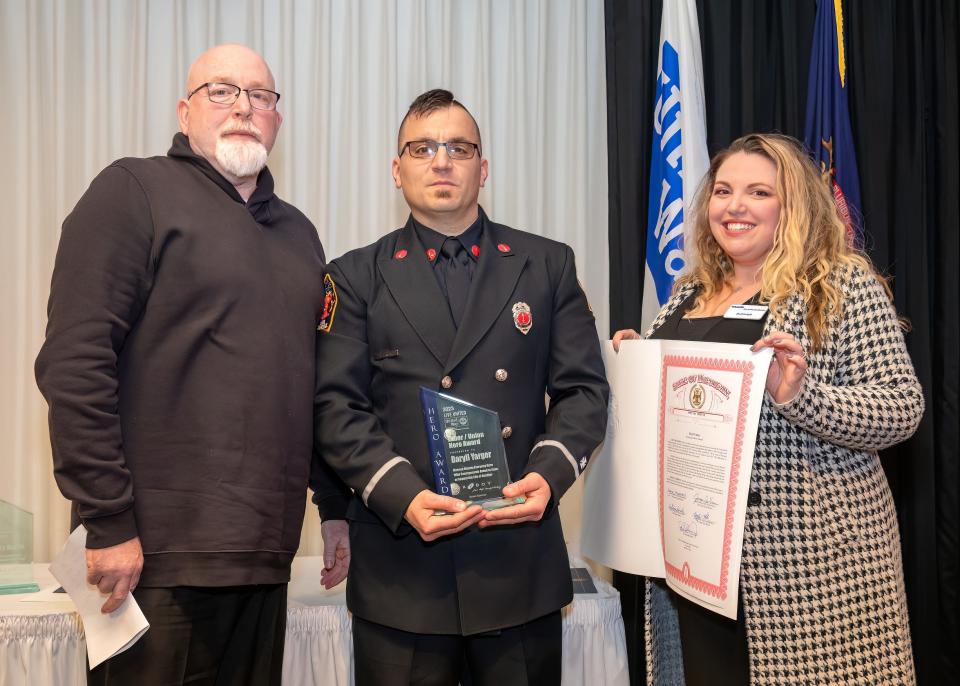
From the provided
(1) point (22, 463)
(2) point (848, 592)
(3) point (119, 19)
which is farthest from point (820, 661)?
(3) point (119, 19)

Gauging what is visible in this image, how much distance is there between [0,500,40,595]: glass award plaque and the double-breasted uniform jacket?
1.36 metres

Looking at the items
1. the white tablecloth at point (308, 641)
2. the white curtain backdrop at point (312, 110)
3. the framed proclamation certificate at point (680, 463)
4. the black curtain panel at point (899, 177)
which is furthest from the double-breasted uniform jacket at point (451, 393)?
the white curtain backdrop at point (312, 110)

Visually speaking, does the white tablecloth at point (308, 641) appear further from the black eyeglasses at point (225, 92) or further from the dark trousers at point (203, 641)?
the black eyeglasses at point (225, 92)

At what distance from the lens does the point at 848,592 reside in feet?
6.07

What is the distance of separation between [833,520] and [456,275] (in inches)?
43.2

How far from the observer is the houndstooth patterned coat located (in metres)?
1.84

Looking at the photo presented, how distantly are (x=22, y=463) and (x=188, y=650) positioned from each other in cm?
210

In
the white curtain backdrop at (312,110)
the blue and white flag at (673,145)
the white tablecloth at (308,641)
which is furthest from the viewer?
the white curtain backdrop at (312,110)

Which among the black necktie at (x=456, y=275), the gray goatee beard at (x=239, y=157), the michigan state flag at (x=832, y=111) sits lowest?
the black necktie at (x=456, y=275)

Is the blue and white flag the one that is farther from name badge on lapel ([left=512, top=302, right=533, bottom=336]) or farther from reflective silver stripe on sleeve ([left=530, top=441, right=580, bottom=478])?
reflective silver stripe on sleeve ([left=530, top=441, right=580, bottom=478])

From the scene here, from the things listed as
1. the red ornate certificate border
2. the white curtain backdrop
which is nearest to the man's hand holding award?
the red ornate certificate border

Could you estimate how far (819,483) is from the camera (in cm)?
190

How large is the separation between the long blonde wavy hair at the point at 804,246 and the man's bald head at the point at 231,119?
129cm

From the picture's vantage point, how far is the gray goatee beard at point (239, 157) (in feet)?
6.35
